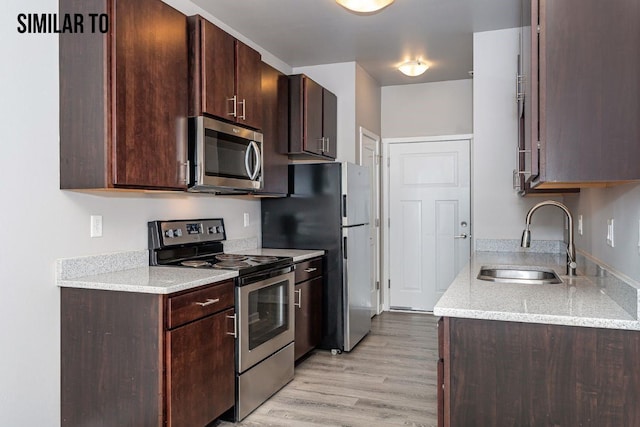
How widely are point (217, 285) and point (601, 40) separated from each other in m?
1.96

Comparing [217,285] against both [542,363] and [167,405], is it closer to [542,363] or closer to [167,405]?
[167,405]

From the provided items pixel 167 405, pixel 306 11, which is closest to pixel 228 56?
pixel 306 11

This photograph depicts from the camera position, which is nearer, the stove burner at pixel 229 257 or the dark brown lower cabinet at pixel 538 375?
the dark brown lower cabinet at pixel 538 375

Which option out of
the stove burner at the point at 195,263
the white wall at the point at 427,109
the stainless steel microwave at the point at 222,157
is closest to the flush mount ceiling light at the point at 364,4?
the stainless steel microwave at the point at 222,157

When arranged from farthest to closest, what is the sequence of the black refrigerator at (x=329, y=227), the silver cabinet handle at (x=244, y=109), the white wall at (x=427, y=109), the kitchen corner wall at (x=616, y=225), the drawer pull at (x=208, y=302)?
the white wall at (x=427, y=109) → the black refrigerator at (x=329, y=227) → the silver cabinet handle at (x=244, y=109) → the drawer pull at (x=208, y=302) → the kitchen corner wall at (x=616, y=225)

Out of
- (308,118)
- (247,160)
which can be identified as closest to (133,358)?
(247,160)

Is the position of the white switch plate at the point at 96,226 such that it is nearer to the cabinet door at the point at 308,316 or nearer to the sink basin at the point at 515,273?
the cabinet door at the point at 308,316

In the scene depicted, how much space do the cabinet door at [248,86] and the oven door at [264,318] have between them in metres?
1.05

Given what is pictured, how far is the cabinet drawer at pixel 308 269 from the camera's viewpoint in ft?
11.7

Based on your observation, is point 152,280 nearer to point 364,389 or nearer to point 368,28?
point 364,389

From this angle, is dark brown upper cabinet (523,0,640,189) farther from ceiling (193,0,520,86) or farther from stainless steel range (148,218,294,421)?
ceiling (193,0,520,86)

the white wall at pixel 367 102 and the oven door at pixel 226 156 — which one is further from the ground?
the white wall at pixel 367 102

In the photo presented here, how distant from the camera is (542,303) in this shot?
5.81ft

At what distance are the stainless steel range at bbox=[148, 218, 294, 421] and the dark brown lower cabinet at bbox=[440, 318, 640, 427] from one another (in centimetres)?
135
